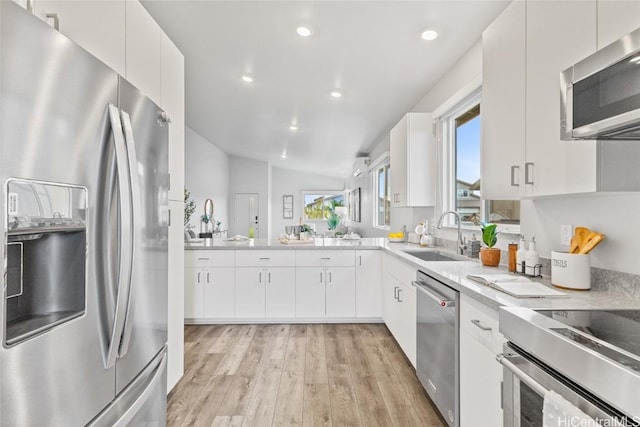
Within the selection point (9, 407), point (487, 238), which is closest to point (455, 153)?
point (487, 238)

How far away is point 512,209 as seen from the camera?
7.72 ft

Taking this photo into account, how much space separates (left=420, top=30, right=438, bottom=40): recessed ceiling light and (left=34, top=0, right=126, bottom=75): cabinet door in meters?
1.94

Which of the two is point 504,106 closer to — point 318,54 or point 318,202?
point 318,54

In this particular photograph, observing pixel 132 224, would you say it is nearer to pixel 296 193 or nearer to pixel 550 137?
pixel 550 137

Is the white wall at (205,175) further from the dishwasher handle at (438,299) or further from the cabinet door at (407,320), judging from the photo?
the dishwasher handle at (438,299)

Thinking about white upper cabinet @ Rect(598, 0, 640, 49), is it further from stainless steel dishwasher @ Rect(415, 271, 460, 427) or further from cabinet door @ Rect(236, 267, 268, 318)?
cabinet door @ Rect(236, 267, 268, 318)

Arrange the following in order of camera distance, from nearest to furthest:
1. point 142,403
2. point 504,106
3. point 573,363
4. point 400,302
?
point 573,363 < point 142,403 < point 504,106 < point 400,302

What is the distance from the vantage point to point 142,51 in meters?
1.85

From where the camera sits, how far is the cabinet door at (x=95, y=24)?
1.27 meters

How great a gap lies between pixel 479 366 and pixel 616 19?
139 cm

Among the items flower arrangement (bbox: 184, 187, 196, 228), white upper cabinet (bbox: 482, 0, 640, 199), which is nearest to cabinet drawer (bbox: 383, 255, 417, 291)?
white upper cabinet (bbox: 482, 0, 640, 199)

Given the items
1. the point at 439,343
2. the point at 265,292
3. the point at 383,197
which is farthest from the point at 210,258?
the point at 383,197

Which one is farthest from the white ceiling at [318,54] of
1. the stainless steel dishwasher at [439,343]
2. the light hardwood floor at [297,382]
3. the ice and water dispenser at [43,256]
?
the light hardwood floor at [297,382]

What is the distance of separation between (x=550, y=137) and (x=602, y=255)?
0.58 metres
